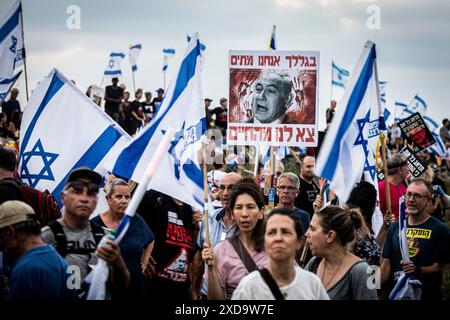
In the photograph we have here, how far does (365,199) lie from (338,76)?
2253cm

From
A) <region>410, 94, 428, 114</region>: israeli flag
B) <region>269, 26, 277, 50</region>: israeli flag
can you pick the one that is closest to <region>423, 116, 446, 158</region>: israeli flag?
<region>410, 94, 428, 114</region>: israeli flag

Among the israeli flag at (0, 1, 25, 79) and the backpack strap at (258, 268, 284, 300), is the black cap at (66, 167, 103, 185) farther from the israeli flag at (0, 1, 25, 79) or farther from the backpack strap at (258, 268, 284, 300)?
the israeli flag at (0, 1, 25, 79)

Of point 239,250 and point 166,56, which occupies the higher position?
point 166,56

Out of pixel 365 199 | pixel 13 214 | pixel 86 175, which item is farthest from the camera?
pixel 365 199

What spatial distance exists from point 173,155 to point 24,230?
2.38 m

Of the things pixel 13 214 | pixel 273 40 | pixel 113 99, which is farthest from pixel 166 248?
pixel 113 99

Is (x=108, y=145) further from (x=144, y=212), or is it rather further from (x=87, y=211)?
(x=87, y=211)

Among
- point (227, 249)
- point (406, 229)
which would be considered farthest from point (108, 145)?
point (406, 229)

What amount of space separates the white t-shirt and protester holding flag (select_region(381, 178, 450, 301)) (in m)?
2.88

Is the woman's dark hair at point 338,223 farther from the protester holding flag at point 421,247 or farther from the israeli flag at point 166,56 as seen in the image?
the israeli flag at point 166,56

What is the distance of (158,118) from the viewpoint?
886cm

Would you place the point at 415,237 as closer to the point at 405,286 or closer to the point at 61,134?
the point at 405,286

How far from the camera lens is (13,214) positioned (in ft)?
21.1
